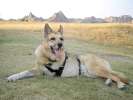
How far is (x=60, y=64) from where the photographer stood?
757 cm

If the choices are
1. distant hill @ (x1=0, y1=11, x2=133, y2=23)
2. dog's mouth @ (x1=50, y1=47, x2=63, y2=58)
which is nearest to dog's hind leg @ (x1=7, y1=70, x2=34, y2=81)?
dog's mouth @ (x1=50, y1=47, x2=63, y2=58)

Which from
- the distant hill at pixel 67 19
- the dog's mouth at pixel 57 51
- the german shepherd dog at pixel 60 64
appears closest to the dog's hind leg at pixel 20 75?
the german shepherd dog at pixel 60 64

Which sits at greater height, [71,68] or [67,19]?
[71,68]

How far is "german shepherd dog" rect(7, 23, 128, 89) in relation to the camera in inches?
290

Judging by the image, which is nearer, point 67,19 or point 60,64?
point 60,64

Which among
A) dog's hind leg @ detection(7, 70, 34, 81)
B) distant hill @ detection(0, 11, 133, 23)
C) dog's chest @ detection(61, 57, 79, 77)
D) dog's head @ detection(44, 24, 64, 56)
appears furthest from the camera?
distant hill @ detection(0, 11, 133, 23)

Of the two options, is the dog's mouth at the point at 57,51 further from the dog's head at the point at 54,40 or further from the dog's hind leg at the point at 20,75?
the dog's hind leg at the point at 20,75

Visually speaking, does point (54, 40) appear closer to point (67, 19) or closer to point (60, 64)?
point (60, 64)

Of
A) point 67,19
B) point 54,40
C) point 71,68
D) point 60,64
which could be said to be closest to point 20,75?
point 60,64

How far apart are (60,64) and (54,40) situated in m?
0.63

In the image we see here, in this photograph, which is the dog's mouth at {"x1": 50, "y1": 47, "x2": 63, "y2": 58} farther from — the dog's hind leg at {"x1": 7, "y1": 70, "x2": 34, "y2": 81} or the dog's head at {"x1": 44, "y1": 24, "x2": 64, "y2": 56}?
the dog's hind leg at {"x1": 7, "y1": 70, "x2": 34, "y2": 81}

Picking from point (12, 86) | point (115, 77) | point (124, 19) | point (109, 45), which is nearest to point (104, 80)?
point (115, 77)

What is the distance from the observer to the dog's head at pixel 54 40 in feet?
24.1

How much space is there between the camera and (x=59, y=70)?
7.61 metres
